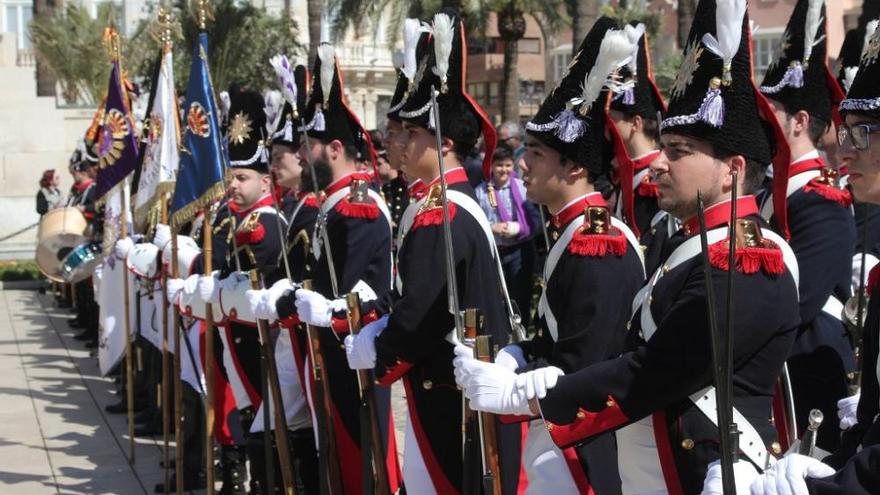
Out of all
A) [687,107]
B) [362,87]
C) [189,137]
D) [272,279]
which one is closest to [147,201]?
[189,137]

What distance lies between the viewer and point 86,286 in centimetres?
1546

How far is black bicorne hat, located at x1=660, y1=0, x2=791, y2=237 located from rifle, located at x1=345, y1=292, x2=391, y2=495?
6.38ft

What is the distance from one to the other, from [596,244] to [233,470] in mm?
3814

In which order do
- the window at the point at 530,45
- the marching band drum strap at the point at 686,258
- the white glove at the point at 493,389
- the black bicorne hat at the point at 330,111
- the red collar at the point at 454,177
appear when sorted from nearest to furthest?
1. the marching band drum strap at the point at 686,258
2. the white glove at the point at 493,389
3. the red collar at the point at 454,177
4. the black bicorne hat at the point at 330,111
5. the window at the point at 530,45

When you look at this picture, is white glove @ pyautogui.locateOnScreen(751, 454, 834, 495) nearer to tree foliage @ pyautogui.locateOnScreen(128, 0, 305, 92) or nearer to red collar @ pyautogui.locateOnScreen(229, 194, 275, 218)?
red collar @ pyautogui.locateOnScreen(229, 194, 275, 218)

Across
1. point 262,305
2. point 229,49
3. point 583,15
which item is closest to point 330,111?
point 262,305

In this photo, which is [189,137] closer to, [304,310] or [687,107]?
[304,310]

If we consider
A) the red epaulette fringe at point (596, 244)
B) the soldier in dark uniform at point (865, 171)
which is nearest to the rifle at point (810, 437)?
the soldier in dark uniform at point (865, 171)

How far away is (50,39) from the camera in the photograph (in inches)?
1232

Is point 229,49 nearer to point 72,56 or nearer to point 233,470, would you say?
point 72,56

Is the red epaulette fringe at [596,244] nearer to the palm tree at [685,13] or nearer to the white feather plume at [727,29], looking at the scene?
the white feather plume at [727,29]

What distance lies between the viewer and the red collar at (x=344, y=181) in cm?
651

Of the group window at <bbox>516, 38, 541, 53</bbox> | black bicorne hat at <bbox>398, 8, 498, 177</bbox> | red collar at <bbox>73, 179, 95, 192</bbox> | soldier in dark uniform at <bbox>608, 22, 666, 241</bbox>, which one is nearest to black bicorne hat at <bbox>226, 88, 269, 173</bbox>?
soldier in dark uniform at <bbox>608, 22, 666, 241</bbox>

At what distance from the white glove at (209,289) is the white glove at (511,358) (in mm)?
2963
